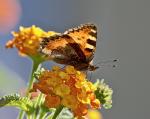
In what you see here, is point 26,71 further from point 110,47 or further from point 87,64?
point 87,64

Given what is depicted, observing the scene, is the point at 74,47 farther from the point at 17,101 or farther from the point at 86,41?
the point at 17,101

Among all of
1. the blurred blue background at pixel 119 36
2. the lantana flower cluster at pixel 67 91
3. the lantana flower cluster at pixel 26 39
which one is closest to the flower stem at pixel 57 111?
the lantana flower cluster at pixel 67 91

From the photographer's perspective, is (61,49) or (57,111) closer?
(57,111)

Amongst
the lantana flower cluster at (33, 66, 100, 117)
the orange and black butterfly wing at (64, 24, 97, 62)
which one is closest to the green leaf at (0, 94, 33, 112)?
the lantana flower cluster at (33, 66, 100, 117)

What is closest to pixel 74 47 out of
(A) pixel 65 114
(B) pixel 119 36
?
(A) pixel 65 114

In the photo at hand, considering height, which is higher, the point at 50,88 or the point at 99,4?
the point at 99,4

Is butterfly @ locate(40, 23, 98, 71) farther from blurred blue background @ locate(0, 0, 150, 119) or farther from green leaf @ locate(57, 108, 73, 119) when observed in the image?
blurred blue background @ locate(0, 0, 150, 119)

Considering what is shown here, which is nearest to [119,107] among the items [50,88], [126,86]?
[126,86]
